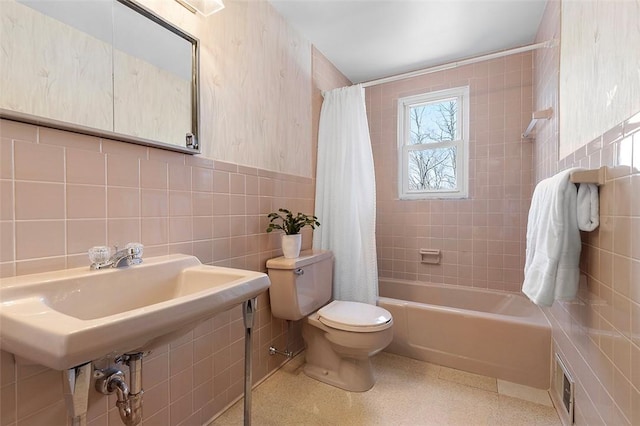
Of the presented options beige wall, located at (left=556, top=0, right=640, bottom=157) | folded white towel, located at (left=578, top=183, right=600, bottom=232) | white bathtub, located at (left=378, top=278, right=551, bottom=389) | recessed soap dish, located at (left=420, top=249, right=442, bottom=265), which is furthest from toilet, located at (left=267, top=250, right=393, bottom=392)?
beige wall, located at (left=556, top=0, right=640, bottom=157)

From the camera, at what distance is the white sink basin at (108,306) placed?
0.54m

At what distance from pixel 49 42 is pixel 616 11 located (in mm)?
1797

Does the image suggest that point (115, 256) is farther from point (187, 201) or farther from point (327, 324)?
point (327, 324)

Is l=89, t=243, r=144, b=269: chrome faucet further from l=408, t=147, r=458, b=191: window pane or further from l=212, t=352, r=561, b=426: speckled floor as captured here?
l=408, t=147, r=458, b=191: window pane

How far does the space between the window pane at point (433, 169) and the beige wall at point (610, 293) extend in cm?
120

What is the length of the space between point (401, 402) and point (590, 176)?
1.38 meters

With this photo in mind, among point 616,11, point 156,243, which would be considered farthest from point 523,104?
point 156,243

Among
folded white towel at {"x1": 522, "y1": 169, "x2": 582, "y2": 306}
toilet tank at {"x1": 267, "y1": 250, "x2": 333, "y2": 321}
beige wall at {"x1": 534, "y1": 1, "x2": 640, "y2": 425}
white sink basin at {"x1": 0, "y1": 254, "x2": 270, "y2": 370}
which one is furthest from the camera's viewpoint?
toilet tank at {"x1": 267, "y1": 250, "x2": 333, "y2": 321}

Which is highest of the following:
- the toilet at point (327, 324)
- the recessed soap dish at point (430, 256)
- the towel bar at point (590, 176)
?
the towel bar at point (590, 176)

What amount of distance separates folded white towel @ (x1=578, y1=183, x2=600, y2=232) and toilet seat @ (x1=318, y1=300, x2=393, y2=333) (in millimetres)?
981

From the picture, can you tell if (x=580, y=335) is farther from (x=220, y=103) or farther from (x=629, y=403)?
(x=220, y=103)

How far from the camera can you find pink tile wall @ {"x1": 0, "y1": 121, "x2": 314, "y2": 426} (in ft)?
2.68

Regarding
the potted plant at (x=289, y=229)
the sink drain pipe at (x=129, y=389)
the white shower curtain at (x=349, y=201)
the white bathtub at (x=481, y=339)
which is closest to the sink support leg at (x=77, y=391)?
the sink drain pipe at (x=129, y=389)

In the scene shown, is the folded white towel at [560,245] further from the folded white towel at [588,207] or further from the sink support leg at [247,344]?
the sink support leg at [247,344]
